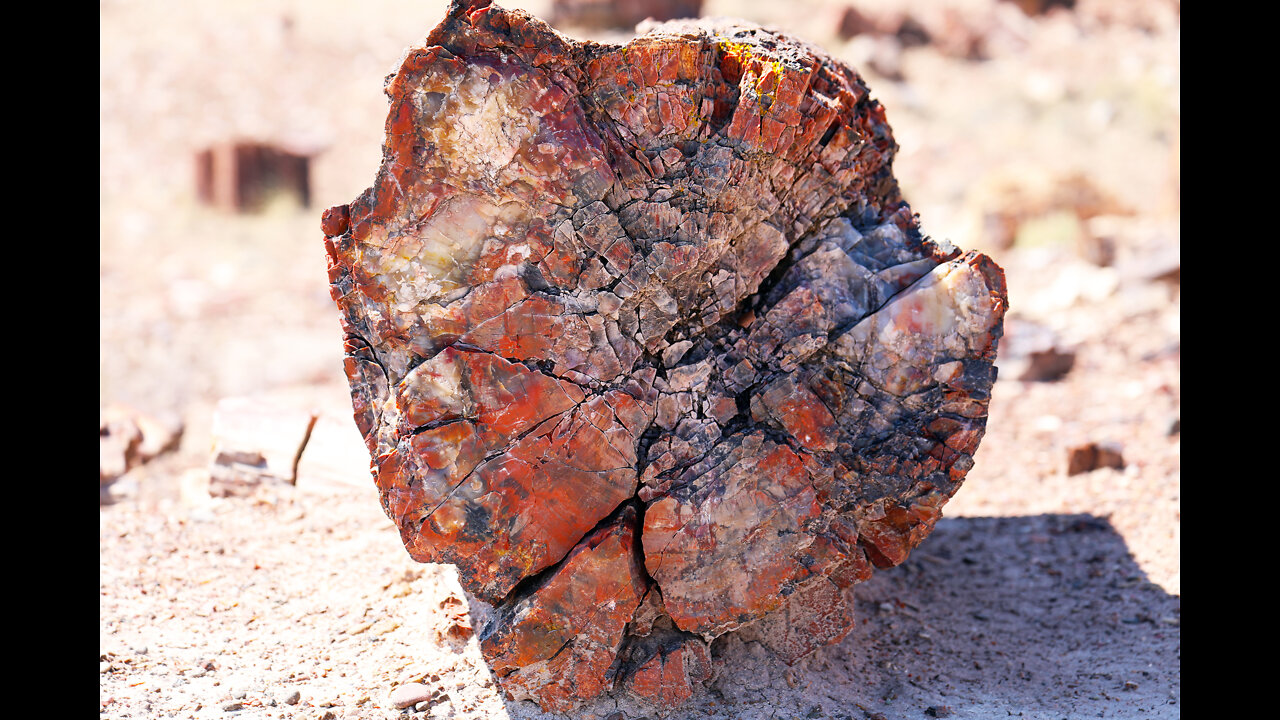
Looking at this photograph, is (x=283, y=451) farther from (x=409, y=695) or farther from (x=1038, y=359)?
(x=1038, y=359)

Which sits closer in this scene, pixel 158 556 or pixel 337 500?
pixel 158 556

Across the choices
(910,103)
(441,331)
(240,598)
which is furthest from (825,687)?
(910,103)

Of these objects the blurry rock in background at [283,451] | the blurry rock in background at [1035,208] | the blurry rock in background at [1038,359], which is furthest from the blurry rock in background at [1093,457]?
the blurry rock in background at [1035,208]

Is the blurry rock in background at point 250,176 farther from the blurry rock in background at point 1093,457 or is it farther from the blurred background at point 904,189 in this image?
the blurry rock in background at point 1093,457

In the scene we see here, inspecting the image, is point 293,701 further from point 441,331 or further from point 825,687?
point 825,687

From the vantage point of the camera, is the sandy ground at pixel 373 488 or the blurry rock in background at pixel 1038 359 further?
the blurry rock in background at pixel 1038 359

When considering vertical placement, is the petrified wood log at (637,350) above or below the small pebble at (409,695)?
above
